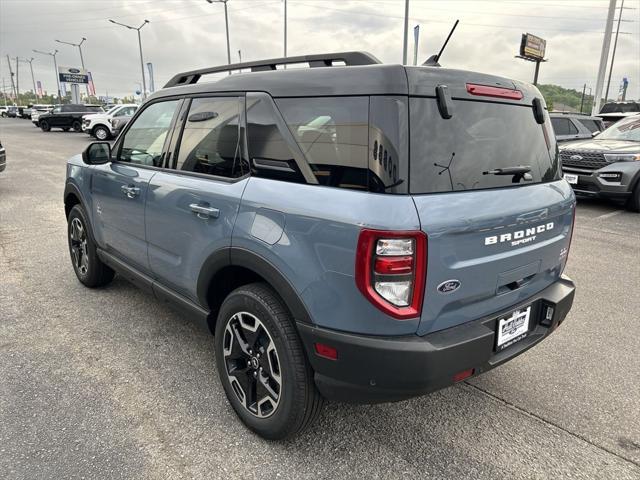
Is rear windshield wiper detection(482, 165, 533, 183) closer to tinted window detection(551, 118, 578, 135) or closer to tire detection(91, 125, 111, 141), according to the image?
tinted window detection(551, 118, 578, 135)

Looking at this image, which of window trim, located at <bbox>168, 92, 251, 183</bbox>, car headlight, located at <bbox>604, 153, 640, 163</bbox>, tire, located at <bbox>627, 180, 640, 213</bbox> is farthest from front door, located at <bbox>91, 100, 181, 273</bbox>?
tire, located at <bbox>627, 180, 640, 213</bbox>

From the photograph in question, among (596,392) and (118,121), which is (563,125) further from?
(118,121)

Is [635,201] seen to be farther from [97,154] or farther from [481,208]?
[97,154]

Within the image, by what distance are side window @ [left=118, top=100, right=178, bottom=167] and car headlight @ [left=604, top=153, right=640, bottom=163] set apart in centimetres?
795

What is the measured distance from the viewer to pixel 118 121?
23.0 m

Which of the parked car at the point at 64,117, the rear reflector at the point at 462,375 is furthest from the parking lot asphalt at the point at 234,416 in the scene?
the parked car at the point at 64,117

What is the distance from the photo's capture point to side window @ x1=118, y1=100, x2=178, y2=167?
3.13 meters

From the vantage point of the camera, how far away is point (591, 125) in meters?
12.7

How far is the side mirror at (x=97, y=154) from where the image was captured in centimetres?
371

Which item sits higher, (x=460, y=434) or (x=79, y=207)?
(x=79, y=207)

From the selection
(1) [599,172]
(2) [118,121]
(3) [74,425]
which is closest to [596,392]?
(3) [74,425]

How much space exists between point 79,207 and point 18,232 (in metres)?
2.93

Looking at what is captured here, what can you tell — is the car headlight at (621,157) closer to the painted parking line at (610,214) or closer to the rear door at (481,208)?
the painted parking line at (610,214)

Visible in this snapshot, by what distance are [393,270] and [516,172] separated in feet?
3.07
